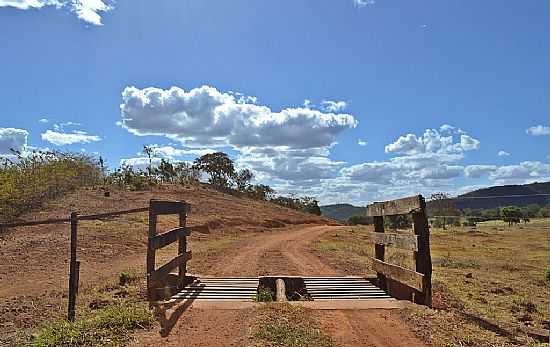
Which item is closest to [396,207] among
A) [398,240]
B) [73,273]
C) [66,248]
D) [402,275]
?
[398,240]

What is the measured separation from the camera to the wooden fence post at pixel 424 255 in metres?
7.77

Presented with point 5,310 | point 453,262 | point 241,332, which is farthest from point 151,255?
point 453,262

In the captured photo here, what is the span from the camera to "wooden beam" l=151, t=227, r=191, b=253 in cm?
812

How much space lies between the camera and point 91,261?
15.6 m

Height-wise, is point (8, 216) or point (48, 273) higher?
point (8, 216)

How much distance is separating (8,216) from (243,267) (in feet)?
37.6

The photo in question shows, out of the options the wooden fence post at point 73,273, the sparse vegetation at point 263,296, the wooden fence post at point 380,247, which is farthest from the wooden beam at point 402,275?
the wooden fence post at point 73,273

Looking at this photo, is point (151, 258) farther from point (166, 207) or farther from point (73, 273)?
point (166, 207)

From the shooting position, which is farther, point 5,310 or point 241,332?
point 5,310

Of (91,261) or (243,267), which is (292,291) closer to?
(243,267)

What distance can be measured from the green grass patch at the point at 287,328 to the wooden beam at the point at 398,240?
1.89 metres

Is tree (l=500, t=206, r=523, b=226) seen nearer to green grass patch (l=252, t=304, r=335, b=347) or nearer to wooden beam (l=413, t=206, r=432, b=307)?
wooden beam (l=413, t=206, r=432, b=307)

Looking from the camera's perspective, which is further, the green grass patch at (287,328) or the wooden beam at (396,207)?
the wooden beam at (396,207)

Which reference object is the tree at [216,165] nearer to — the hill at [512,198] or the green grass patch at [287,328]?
the hill at [512,198]
